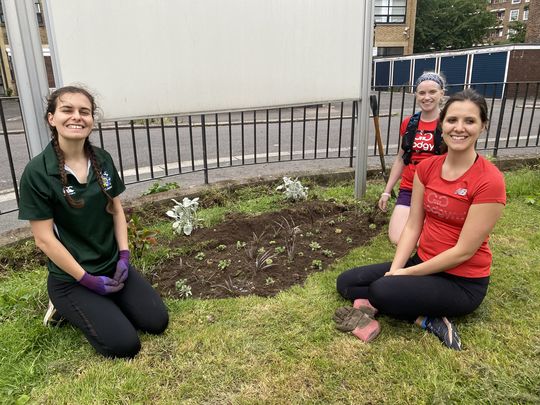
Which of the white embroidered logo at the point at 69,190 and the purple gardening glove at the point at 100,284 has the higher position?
the white embroidered logo at the point at 69,190

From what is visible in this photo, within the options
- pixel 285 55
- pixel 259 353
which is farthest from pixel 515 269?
pixel 285 55

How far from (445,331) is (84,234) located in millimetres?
2158

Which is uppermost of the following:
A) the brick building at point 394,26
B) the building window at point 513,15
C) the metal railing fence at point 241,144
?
the building window at point 513,15

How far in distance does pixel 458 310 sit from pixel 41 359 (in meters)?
2.39

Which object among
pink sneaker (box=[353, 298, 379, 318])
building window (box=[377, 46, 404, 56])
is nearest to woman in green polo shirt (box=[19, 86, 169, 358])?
pink sneaker (box=[353, 298, 379, 318])

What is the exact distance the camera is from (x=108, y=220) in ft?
8.75

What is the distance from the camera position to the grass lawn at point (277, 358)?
2.07 metres

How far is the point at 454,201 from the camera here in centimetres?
242

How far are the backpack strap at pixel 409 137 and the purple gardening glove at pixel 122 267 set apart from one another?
2402 mm

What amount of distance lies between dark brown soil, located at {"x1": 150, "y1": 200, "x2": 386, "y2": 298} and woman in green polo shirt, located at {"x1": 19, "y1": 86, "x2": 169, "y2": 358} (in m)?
0.49

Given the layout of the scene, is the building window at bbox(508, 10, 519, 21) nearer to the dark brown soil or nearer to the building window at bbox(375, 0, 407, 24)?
the building window at bbox(375, 0, 407, 24)

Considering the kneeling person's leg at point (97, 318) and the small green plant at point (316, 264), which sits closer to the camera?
the kneeling person's leg at point (97, 318)

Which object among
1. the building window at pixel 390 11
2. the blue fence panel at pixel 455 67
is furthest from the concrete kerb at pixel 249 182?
the building window at pixel 390 11

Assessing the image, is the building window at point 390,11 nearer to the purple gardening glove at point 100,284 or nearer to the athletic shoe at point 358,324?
the athletic shoe at point 358,324
